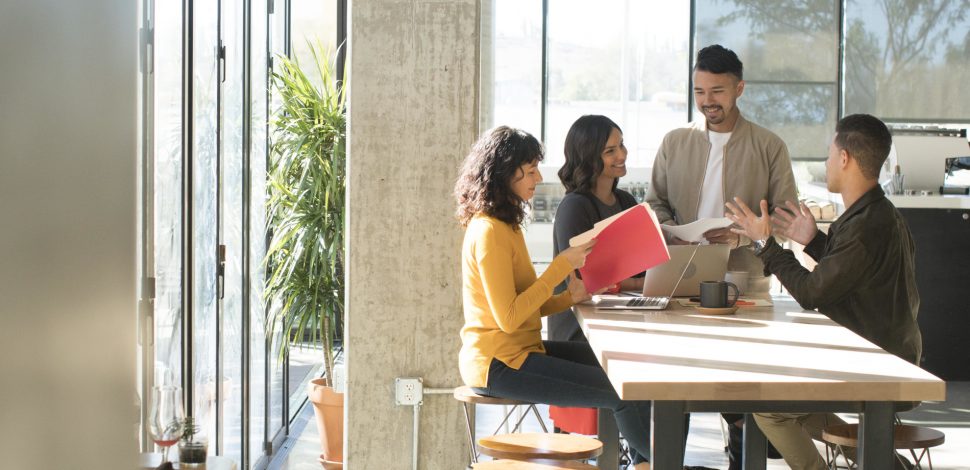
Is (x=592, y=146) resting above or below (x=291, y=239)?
above

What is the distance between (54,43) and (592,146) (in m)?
2.49

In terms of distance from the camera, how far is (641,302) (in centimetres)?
329

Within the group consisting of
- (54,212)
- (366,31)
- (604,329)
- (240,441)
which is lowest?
(240,441)

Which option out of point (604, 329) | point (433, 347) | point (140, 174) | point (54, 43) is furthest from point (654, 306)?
point (54, 43)

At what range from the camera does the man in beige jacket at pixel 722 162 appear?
3.93m

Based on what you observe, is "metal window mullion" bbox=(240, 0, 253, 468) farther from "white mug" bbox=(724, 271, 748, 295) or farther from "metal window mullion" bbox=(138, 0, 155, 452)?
"white mug" bbox=(724, 271, 748, 295)

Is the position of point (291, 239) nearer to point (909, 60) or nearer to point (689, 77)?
point (689, 77)

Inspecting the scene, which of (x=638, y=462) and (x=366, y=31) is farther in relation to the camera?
(x=366, y=31)

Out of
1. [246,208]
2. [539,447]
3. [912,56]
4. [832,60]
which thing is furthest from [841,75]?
[539,447]

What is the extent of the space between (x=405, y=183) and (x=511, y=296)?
3.61 feet

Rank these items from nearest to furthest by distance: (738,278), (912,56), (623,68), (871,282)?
(871,282)
(738,278)
(912,56)
(623,68)

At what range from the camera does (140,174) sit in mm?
2570

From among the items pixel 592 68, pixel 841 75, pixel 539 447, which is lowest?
pixel 539 447

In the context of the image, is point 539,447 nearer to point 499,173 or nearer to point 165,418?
point 499,173
